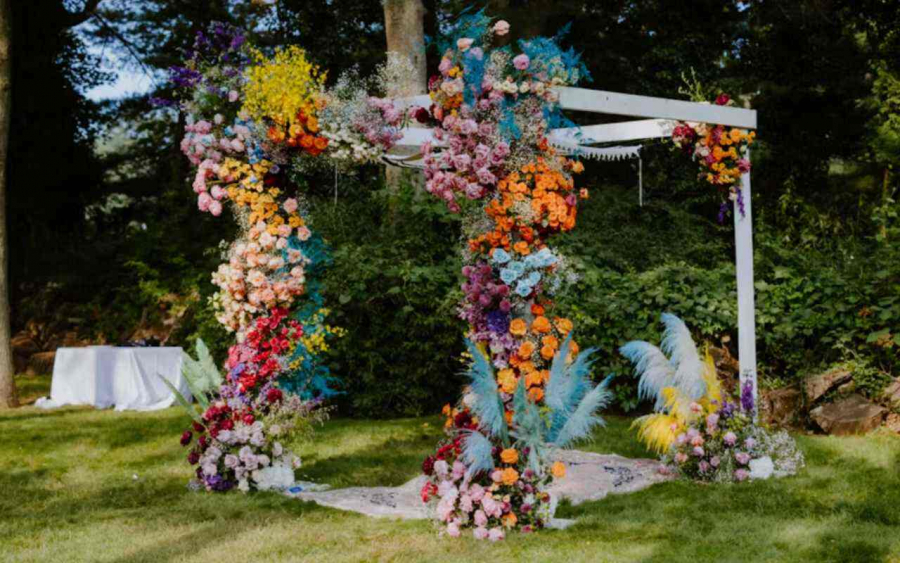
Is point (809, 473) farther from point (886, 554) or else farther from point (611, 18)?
point (611, 18)

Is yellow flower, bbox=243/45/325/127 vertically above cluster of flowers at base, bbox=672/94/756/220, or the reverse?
yellow flower, bbox=243/45/325/127

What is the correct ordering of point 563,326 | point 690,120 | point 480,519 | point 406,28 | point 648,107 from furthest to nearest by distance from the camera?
point 406,28, point 690,120, point 648,107, point 563,326, point 480,519

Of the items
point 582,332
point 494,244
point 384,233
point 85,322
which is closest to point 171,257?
point 85,322

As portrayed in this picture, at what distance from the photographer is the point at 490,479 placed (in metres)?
5.11

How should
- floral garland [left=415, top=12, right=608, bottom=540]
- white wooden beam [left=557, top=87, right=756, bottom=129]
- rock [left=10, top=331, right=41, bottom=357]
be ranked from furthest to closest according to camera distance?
rock [left=10, top=331, right=41, bottom=357], white wooden beam [left=557, top=87, right=756, bottom=129], floral garland [left=415, top=12, right=608, bottom=540]

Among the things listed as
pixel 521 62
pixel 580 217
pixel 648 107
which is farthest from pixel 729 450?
pixel 580 217

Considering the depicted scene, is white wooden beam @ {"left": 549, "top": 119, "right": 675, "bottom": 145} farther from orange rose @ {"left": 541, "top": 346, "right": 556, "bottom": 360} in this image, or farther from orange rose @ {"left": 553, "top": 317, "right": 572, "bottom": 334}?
orange rose @ {"left": 541, "top": 346, "right": 556, "bottom": 360}

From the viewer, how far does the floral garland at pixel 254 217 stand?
237 inches

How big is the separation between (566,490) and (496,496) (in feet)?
4.51

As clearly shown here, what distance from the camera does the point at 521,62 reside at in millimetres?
5164

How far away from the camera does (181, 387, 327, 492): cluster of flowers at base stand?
20.3 ft

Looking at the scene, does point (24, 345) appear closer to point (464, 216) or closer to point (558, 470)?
point (464, 216)

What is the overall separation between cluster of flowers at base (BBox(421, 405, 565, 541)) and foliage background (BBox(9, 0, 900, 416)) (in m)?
2.81

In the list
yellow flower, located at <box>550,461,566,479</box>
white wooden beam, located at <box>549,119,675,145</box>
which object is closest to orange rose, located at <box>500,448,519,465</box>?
yellow flower, located at <box>550,461,566,479</box>
